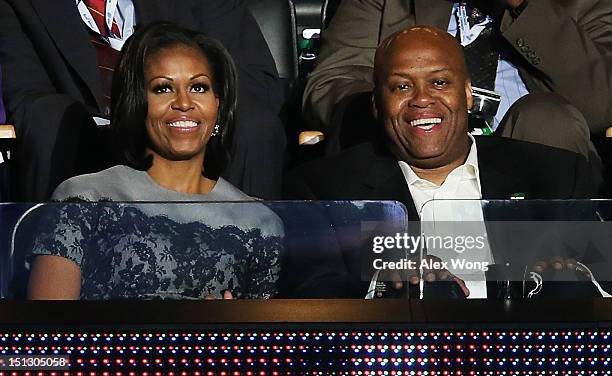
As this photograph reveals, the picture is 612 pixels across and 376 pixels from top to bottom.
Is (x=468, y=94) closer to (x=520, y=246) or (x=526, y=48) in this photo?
(x=526, y=48)

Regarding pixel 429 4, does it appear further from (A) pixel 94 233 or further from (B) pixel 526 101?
(A) pixel 94 233

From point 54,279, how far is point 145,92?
884 millimetres

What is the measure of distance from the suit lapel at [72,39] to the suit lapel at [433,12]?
911mm

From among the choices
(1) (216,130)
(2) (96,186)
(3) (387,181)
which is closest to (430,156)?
(3) (387,181)

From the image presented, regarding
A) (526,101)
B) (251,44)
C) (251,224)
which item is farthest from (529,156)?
(251,224)

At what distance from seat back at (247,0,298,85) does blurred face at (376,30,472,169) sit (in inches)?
28.9

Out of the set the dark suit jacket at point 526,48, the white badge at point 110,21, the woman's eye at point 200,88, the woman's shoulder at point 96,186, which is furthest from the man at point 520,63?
the woman's shoulder at point 96,186

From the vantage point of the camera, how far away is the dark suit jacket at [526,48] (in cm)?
319

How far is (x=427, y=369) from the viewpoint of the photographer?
177 cm

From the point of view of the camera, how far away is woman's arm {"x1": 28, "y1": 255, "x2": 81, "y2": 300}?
192cm

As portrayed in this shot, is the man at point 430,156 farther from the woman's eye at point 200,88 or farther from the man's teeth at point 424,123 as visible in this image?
the woman's eye at point 200,88

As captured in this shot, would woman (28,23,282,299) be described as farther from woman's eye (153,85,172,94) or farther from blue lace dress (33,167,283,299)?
woman's eye (153,85,172,94)

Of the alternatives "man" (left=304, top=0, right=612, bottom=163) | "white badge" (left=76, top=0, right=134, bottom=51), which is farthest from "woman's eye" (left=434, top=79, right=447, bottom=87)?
"white badge" (left=76, top=0, right=134, bottom=51)

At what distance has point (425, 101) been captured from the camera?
9.16 feet
